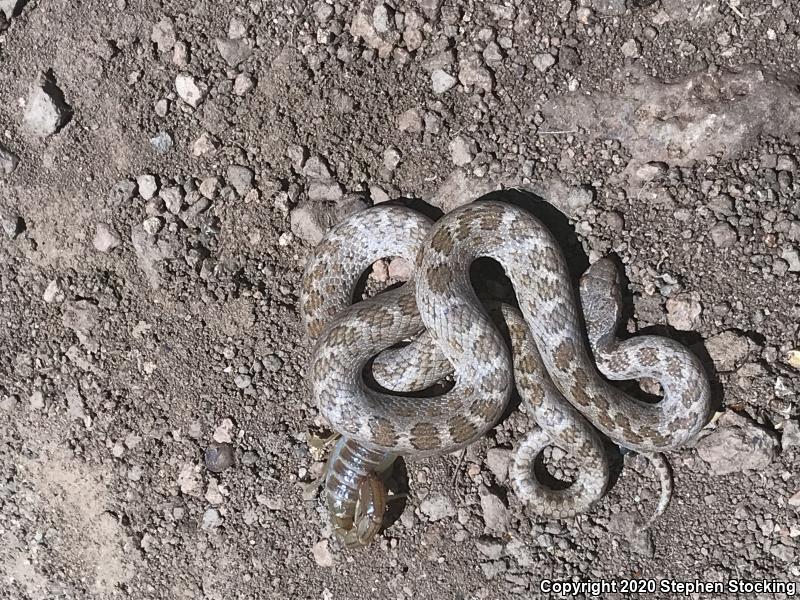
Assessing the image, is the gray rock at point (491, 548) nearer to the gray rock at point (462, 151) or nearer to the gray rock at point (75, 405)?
the gray rock at point (462, 151)

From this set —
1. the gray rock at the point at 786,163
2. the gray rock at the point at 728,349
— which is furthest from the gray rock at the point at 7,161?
the gray rock at the point at 786,163

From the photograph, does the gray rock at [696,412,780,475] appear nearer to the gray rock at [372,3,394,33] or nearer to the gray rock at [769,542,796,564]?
the gray rock at [769,542,796,564]

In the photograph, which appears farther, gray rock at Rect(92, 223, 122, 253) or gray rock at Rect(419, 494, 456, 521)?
gray rock at Rect(92, 223, 122, 253)

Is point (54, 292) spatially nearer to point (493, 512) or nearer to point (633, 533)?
point (493, 512)

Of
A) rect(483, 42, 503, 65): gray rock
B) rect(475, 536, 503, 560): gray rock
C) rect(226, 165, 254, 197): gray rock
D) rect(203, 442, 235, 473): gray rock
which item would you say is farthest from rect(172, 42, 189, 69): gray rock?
rect(475, 536, 503, 560): gray rock

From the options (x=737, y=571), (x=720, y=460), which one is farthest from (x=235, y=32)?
(x=737, y=571)
